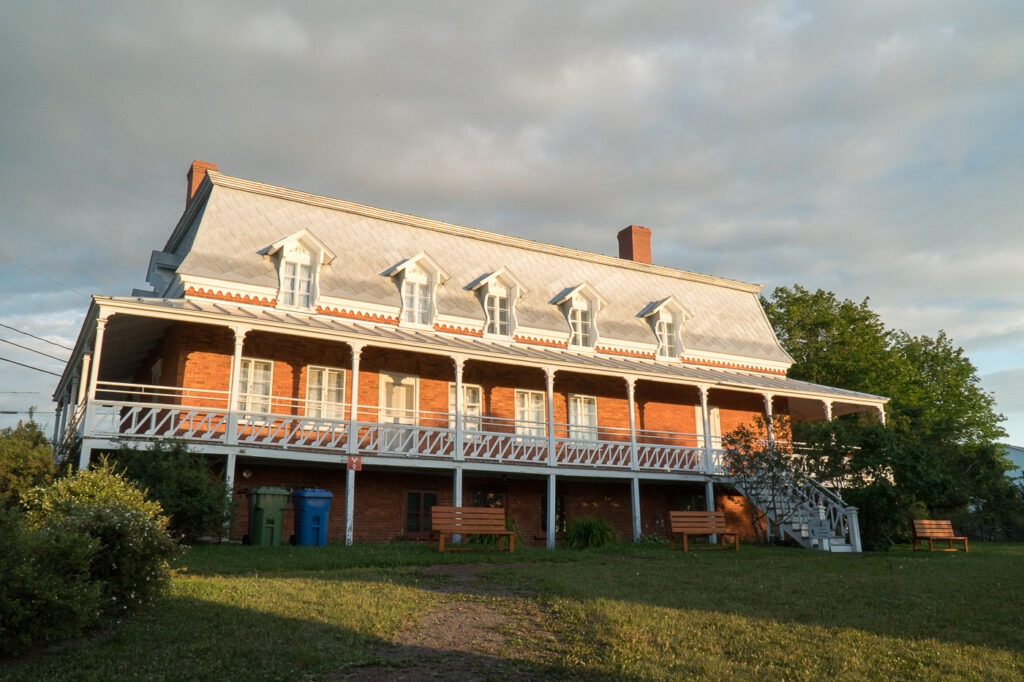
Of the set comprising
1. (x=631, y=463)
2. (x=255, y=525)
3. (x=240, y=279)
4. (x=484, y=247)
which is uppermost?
(x=484, y=247)

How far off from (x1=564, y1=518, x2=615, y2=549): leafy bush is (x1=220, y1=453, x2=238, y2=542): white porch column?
755cm

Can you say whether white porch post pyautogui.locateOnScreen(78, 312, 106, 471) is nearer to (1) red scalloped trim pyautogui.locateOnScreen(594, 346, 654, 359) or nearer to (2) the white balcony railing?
(2) the white balcony railing

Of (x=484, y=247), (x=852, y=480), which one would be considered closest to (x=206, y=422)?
(x=484, y=247)

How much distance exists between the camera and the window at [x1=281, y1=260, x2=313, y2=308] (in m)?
20.8

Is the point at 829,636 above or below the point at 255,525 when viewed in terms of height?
below

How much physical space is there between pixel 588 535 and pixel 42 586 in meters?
13.1

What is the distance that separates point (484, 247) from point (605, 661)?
1979 centimetres

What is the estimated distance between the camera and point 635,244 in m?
31.6

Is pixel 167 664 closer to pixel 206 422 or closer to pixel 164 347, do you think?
pixel 206 422

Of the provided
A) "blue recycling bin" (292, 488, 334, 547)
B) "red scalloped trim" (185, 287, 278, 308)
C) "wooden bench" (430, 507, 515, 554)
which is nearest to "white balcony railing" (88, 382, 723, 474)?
"blue recycling bin" (292, 488, 334, 547)

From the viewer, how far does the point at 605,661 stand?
7.25m

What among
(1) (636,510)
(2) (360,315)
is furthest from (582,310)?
(2) (360,315)

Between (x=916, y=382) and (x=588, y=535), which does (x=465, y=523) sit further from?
(x=916, y=382)

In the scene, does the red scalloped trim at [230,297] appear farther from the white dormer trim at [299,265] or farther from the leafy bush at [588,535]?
the leafy bush at [588,535]
